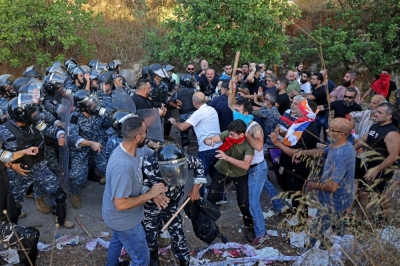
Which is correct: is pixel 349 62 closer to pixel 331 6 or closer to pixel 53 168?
pixel 331 6

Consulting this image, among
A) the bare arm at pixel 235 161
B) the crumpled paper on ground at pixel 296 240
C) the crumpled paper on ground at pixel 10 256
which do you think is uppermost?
the bare arm at pixel 235 161

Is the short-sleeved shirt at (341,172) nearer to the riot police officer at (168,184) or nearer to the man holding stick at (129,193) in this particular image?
the riot police officer at (168,184)

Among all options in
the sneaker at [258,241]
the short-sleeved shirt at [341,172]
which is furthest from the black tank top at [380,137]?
the sneaker at [258,241]

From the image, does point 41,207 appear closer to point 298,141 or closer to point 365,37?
point 298,141

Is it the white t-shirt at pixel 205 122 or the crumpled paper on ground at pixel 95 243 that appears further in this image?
the white t-shirt at pixel 205 122

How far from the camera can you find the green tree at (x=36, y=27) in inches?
422

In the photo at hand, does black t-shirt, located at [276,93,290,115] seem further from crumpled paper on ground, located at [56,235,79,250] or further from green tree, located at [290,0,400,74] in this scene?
green tree, located at [290,0,400,74]

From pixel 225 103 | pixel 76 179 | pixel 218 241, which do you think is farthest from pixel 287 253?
pixel 76 179

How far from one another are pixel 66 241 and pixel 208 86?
5.15 m

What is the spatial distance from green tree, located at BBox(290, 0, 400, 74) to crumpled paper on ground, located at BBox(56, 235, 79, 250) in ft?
30.3

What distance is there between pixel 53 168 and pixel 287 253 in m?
3.81

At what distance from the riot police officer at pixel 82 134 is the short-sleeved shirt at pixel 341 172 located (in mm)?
3193

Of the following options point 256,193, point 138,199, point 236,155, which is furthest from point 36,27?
point 138,199

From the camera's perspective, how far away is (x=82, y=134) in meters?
→ 5.54
